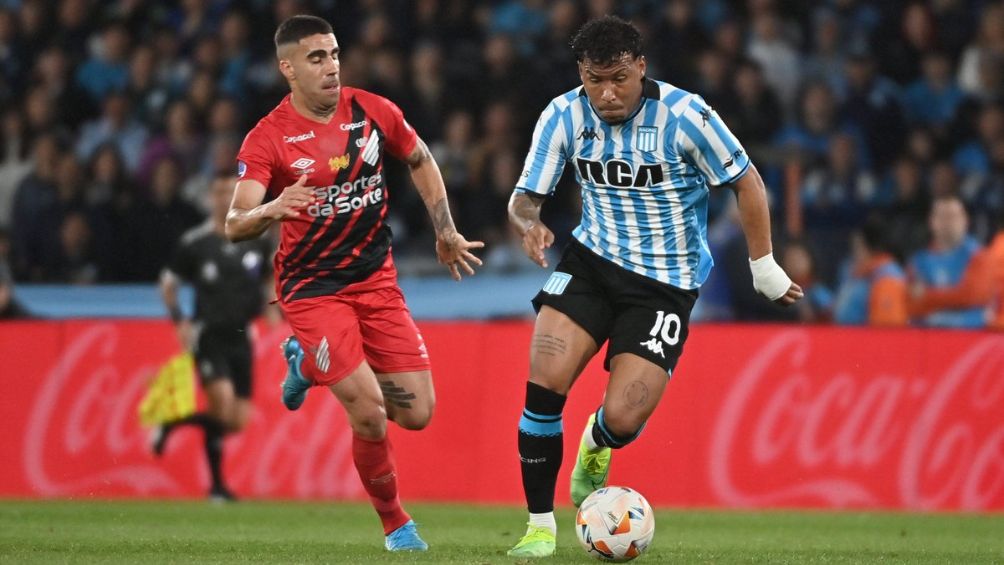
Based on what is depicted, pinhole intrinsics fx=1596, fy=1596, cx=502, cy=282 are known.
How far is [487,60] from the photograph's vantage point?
14.6 m

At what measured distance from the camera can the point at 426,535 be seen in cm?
876

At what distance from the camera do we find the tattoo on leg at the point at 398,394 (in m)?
7.77

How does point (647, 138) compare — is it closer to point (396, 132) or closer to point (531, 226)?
point (531, 226)

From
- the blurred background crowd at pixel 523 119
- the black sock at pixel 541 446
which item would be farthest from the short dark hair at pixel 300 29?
the blurred background crowd at pixel 523 119

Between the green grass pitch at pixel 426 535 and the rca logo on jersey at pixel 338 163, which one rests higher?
the rca logo on jersey at pixel 338 163

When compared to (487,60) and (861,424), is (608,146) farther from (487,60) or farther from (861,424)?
(487,60)

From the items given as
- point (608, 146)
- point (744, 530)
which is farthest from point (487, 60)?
point (608, 146)

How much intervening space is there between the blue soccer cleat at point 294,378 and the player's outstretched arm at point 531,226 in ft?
5.04

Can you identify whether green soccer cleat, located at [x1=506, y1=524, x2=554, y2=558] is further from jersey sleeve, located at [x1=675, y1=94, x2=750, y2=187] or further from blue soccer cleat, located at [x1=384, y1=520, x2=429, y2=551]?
jersey sleeve, located at [x1=675, y1=94, x2=750, y2=187]

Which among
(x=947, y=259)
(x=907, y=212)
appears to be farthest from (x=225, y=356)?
(x=907, y=212)

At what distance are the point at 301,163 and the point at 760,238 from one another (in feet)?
7.03

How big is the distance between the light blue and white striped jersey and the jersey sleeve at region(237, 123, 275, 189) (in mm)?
1156

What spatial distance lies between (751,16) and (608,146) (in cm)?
862

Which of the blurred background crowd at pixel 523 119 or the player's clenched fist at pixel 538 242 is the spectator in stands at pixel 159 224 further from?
the player's clenched fist at pixel 538 242
